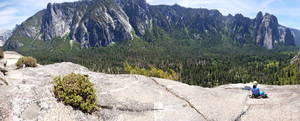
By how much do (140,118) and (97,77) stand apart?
7847 mm

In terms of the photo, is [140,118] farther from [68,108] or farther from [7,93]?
[7,93]

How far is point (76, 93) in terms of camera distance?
14320 mm

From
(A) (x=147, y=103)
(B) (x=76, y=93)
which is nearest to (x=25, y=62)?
(B) (x=76, y=93)

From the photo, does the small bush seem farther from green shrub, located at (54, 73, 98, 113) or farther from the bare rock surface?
green shrub, located at (54, 73, 98, 113)

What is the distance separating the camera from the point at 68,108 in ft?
Answer: 45.9

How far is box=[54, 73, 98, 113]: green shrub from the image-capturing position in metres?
14.2

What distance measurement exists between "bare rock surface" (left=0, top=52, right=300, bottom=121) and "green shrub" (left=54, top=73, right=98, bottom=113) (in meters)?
0.40

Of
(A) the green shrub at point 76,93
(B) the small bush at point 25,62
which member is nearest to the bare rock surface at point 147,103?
(A) the green shrub at point 76,93

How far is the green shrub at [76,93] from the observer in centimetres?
1420

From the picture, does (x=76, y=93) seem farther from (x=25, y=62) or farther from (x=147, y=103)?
(x=25, y=62)

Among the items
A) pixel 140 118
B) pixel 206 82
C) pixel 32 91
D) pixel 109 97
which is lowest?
pixel 206 82

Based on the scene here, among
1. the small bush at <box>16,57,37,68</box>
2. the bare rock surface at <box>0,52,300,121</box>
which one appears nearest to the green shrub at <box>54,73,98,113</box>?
the bare rock surface at <box>0,52,300,121</box>

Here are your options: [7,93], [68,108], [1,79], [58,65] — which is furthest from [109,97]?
[58,65]

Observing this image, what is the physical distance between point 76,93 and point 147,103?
17.4 ft
